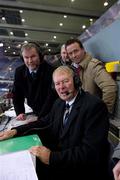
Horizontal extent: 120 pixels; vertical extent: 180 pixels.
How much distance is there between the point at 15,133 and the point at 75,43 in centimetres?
112

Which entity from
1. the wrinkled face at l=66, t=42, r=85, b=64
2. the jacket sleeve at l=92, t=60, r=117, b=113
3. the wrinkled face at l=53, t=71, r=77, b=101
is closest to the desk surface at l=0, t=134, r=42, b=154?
the wrinkled face at l=53, t=71, r=77, b=101

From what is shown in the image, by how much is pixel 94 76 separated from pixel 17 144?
1.14 meters

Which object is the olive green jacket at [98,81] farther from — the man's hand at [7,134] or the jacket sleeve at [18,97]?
the man's hand at [7,134]

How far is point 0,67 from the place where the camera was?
10797 mm

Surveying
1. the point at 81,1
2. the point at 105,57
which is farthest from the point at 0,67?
the point at 105,57

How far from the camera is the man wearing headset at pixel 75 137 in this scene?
1241 millimetres

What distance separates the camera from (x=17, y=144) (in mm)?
1319

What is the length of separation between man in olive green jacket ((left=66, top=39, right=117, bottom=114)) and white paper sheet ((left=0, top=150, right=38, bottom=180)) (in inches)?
45.0

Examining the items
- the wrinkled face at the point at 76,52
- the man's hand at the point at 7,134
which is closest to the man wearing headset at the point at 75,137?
the man's hand at the point at 7,134

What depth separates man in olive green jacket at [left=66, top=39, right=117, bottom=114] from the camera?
2117 millimetres

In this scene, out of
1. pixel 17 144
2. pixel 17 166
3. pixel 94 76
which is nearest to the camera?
pixel 17 166

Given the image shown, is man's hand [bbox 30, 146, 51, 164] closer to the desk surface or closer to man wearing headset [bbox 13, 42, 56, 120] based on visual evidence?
the desk surface

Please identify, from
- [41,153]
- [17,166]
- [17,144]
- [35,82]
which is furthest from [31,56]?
[17,166]

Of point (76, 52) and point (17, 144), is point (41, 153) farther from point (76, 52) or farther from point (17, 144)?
point (76, 52)
